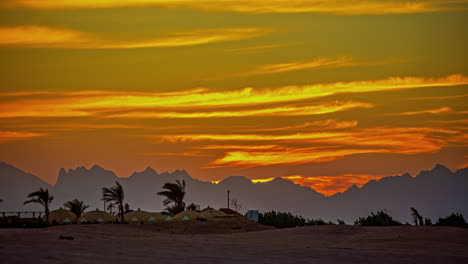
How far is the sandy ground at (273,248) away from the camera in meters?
19.6

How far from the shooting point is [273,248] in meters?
27.5

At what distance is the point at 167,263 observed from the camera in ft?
64.2

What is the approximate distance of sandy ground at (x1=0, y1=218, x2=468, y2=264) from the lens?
19.6m

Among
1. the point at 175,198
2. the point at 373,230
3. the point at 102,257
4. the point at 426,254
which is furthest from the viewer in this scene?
the point at 175,198

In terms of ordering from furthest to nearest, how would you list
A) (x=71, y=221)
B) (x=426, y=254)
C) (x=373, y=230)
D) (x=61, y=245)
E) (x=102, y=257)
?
(x=71, y=221) → (x=373, y=230) → (x=426, y=254) → (x=61, y=245) → (x=102, y=257)

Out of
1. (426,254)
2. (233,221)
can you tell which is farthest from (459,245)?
(233,221)

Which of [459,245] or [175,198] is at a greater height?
[175,198]

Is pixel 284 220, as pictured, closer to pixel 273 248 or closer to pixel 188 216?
pixel 188 216

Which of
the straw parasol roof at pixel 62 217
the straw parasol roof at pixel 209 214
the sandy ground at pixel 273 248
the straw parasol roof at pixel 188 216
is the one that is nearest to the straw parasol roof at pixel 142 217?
the straw parasol roof at pixel 62 217

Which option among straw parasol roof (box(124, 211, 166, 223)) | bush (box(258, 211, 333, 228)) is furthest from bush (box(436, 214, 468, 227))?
straw parasol roof (box(124, 211, 166, 223))

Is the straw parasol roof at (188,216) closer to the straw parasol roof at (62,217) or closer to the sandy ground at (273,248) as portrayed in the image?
the straw parasol roof at (62,217)

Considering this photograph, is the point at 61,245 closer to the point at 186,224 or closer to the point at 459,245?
the point at 459,245

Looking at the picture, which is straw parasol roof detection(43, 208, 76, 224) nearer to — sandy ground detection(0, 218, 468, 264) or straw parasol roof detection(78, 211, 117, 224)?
straw parasol roof detection(78, 211, 117, 224)

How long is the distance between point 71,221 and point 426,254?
51.3 metres
